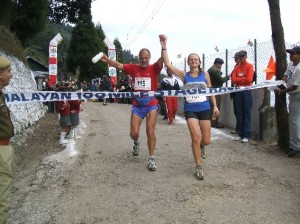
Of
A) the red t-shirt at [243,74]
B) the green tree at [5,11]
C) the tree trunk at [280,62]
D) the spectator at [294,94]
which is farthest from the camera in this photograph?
the green tree at [5,11]

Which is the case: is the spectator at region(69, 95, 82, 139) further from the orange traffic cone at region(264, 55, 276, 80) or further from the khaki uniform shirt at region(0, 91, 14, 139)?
the khaki uniform shirt at region(0, 91, 14, 139)

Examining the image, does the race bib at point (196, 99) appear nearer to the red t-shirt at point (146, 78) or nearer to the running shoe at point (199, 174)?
the red t-shirt at point (146, 78)

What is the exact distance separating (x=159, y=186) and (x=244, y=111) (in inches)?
156

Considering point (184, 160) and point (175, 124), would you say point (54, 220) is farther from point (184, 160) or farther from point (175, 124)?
point (175, 124)

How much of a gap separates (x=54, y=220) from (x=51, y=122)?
1159cm

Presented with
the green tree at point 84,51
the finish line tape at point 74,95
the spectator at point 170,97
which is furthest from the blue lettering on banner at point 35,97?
the green tree at point 84,51

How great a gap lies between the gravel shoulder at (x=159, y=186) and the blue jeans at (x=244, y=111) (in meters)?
0.38

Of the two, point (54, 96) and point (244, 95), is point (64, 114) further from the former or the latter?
point (244, 95)

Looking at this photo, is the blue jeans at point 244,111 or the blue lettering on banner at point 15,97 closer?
the blue lettering on banner at point 15,97

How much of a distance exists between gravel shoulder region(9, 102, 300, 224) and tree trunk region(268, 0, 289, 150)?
39cm

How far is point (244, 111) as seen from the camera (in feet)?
30.7

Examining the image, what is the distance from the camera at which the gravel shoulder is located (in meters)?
5.10

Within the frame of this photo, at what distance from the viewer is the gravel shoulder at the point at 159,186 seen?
510cm

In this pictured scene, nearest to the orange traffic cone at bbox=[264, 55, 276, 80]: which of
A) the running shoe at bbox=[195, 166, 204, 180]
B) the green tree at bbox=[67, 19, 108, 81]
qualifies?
the running shoe at bbox=[195, 166, 204, 180]
